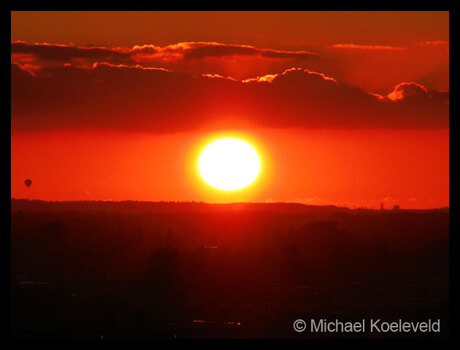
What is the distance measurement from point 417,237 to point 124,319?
1716cm

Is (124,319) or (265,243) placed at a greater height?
(265,243)

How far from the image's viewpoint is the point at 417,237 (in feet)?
142

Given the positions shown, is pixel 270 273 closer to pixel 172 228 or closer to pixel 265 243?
pixel 265 243

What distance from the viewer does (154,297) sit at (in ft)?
131

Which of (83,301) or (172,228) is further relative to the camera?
(172,228)

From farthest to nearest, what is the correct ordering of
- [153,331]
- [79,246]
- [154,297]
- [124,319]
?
[79,246], [154,297], [124,319], [153,331]

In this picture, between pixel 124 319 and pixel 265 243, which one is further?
pixel 265 243

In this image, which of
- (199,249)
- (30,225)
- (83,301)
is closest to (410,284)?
(199,249)

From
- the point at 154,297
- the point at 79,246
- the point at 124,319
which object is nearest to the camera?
the point at 124,319

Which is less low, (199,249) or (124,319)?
(199,249)

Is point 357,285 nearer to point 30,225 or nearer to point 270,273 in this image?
point 270,273

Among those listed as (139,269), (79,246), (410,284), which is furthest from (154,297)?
(410,284)

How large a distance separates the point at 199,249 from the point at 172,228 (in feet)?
6.14

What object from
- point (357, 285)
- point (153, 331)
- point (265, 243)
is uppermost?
point (265, 243)
